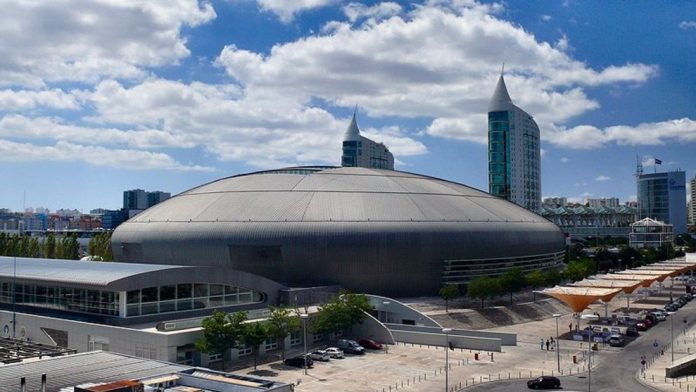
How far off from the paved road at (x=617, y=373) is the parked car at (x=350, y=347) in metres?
14.7

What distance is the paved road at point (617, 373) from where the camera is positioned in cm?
4584

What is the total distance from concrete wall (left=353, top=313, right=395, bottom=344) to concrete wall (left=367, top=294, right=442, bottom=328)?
20.3ft

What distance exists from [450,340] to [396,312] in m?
9.87

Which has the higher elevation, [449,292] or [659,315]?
[449,292]

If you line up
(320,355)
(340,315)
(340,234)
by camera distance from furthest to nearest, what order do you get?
1. (340,234)
2. (340,315)
3. (320,355)

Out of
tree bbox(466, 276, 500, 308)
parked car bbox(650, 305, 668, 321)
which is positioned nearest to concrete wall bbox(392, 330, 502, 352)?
tree bbox(466, 276, 500, 308)

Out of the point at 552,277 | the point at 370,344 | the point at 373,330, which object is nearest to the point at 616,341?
the point at 373,330

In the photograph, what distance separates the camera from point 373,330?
6425 centimetres

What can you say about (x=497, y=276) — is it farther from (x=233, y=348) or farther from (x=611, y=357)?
(x=233, y=348)

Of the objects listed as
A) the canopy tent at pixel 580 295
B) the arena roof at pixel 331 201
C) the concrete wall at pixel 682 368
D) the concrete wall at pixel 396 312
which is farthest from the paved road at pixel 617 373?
the arena roof at pixel 331 201

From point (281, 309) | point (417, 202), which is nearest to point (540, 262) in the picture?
point (417, 202)

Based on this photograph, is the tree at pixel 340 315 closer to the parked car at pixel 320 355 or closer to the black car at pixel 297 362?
the parked car at pixel 320 355

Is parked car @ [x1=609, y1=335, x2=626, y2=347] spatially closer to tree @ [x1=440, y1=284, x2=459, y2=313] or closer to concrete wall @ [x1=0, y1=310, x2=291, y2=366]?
tree @ [x1=440, y1=284, x2=459, y2=313]

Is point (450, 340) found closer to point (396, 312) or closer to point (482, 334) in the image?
point (482, 334)
